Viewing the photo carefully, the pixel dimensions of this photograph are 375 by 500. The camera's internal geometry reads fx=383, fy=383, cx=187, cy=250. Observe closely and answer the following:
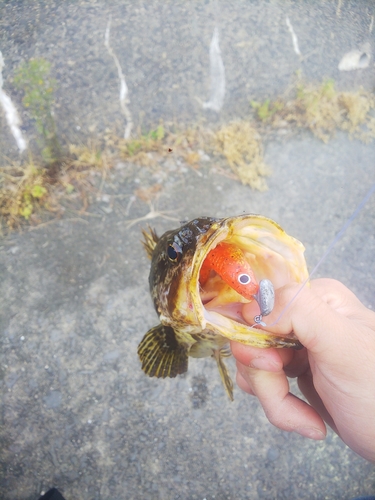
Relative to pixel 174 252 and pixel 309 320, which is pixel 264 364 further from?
pixel 174 252

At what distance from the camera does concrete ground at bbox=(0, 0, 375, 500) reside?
9.53 ft

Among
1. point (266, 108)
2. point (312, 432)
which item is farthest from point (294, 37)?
point (312, 432)

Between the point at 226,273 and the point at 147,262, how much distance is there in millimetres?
2038

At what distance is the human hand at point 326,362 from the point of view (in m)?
1.53

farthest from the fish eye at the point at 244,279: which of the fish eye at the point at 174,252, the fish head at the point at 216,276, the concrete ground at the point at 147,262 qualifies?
the concrete ground at the point at 147,262

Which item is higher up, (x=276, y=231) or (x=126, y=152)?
(x=276, y=231)

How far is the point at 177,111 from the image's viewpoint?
4094 millimetres

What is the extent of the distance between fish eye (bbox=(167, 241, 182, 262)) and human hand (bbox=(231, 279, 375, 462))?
15.0 inches

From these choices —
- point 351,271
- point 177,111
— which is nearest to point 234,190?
point 177,111

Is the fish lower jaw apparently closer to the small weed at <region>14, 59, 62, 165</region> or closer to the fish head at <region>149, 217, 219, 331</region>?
the fish head at <region>149, 217, 219, 331</region>

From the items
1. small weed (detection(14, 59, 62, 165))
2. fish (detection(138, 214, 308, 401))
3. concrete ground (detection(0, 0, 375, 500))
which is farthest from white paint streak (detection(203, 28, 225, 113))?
fish (detection(138, 214, 308, 401))

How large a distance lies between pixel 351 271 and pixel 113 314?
2.23 m

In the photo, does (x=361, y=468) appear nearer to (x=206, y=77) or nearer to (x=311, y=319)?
(x=311, y=319)

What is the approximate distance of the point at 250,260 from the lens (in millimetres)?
1770
